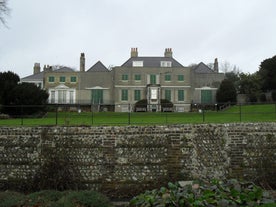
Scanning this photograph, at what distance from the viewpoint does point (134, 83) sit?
5259 cm

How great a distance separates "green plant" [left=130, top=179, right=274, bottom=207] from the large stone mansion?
42906 millimetres

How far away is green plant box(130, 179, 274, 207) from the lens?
22.3 ft

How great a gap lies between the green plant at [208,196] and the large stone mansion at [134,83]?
141 feet

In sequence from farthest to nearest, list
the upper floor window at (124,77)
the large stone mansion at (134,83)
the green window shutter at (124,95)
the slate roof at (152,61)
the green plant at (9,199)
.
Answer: the slate roof at (152,61)
the upper floor window at (124,77)
the large stone mansion at (134,83)
the green window shutter at (124,95)
the green plant at (9,199)

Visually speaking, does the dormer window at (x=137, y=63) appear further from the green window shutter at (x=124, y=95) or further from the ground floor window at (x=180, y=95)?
the ground floor window at (x=180, y=95)

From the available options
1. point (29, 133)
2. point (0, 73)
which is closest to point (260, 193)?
point (29, 133)

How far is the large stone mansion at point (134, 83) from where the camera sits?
5243 centimetres

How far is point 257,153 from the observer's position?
995 cm

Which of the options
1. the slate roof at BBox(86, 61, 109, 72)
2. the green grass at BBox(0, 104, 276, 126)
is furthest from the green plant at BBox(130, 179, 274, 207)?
the slate roof at BBox(86, 61, 109, 72)

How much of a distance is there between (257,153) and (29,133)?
685cm

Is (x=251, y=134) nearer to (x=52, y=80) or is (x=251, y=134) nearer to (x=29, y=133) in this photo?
(x=29, y=133)

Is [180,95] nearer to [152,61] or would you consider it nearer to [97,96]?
[152,61]

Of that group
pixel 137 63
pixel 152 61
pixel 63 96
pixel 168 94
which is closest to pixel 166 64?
pixel 152 61

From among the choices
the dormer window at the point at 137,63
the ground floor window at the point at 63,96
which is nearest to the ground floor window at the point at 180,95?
the dormer window at the point at 137,63
